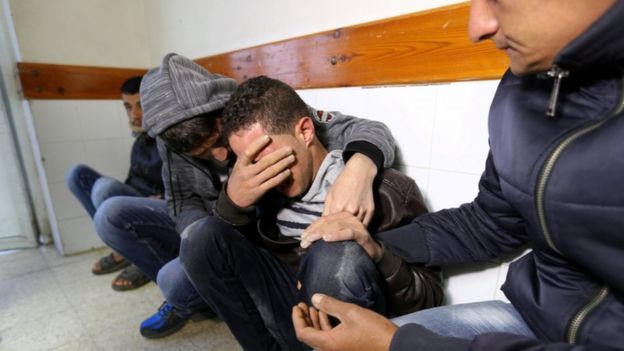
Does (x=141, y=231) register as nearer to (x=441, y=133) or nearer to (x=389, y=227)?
(x=389, y=227)

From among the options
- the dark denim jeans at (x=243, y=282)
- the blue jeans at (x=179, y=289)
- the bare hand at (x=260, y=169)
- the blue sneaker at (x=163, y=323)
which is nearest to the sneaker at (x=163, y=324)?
the blue sneaker at (x=163, y=323)

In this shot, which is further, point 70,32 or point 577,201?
point 70,32

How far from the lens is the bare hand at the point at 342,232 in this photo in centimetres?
62

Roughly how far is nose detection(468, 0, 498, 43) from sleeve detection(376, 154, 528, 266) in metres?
0.31

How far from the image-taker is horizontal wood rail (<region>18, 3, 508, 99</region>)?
768 mm

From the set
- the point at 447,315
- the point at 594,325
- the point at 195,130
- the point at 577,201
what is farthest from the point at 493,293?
the point at 195,130

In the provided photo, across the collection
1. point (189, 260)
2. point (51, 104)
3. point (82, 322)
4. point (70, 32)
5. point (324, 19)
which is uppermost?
point (70, 32)

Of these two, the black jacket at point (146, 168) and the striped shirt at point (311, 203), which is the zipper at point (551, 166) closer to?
the striped shirt at point (311, 203)

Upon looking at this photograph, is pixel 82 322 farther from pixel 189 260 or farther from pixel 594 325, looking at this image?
pixel 594 325

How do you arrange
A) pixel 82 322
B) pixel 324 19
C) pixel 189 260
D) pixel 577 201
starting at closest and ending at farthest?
pixel 577 201 → pixel 189 260 → pixel 324 19 → pixel 82 322

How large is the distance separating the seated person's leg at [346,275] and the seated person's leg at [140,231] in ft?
2.76

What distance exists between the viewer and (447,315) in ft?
2.17

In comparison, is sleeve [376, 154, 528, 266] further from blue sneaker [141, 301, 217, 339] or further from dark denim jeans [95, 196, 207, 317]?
blue sneaker [141, 301, 217, 339]

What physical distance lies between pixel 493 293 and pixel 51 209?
2.22 m
